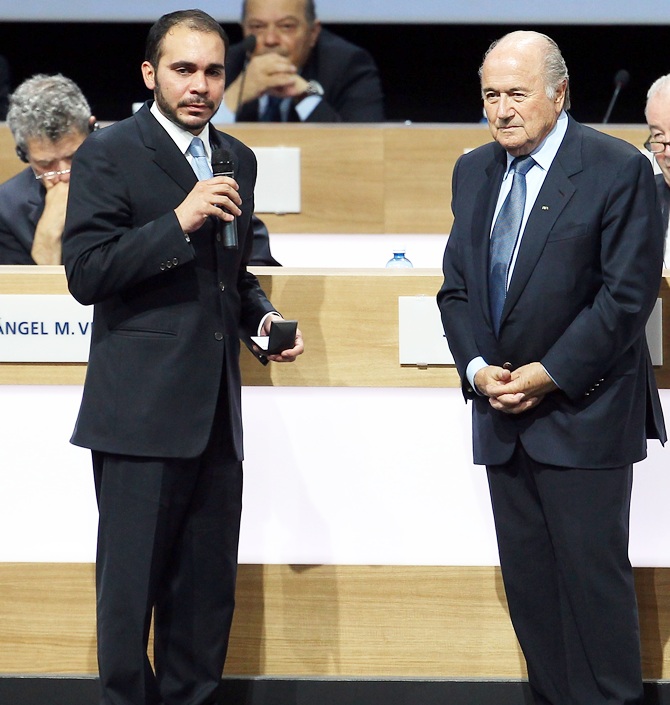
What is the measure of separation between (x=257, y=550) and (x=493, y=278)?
89cm

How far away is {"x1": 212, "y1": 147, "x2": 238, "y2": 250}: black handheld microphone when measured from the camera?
2244mm

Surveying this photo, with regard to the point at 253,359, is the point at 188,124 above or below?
above

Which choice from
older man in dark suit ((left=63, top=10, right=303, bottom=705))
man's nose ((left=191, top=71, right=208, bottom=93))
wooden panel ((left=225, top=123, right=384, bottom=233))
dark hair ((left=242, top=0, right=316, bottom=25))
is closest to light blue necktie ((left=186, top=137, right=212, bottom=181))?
older man in dark suit ((left=63, top=10, right=303, bottom=705))

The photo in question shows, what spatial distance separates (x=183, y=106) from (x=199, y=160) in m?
0.11

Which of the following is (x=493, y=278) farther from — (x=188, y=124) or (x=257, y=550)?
(x=257, y=550)

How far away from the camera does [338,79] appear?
5684mm

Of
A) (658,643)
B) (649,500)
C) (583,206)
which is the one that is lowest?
(658,643)

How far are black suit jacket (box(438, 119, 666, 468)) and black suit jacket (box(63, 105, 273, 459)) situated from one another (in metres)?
0.50

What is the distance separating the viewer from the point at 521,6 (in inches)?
234

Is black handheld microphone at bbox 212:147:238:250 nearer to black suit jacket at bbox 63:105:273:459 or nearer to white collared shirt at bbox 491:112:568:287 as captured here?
black suit jacket at bbox 63:105:273:459

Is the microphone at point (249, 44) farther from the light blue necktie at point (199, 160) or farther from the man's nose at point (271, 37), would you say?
the light blue necktie at point (199, 160)

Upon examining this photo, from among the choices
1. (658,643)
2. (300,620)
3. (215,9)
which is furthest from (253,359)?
(215,9)

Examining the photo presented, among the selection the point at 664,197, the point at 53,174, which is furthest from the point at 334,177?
the point at 664,197

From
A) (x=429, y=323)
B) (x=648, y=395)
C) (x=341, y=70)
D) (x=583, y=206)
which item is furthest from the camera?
(x=341, y=70)
